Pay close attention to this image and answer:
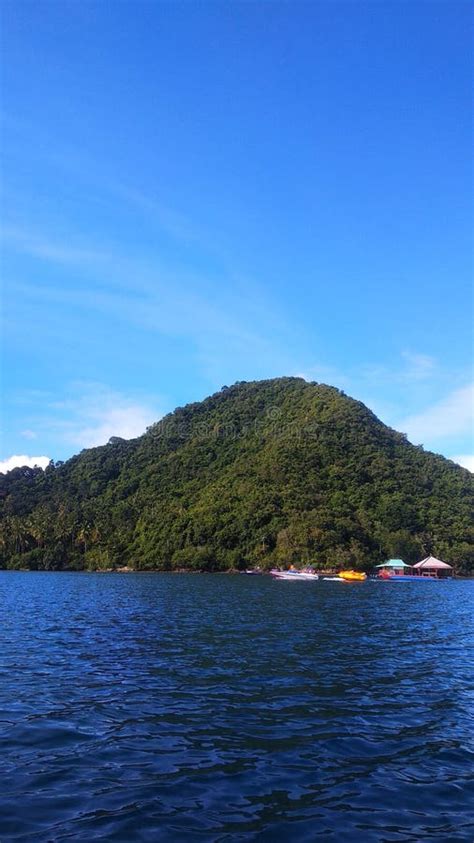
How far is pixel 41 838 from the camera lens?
932 cm

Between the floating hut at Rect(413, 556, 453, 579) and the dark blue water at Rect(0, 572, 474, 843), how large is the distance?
116 meters

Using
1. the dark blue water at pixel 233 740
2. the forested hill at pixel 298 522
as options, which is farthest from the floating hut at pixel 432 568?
the dark blue water at pixel 233 740

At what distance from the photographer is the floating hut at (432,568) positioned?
139 meters

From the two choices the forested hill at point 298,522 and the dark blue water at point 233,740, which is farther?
the forested hill at point 298,522

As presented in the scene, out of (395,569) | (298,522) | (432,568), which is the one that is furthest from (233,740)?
(298,522)

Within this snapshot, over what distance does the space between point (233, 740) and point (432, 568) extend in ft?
464

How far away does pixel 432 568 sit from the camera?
474 ft

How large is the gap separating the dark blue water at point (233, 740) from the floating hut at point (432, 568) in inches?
4550

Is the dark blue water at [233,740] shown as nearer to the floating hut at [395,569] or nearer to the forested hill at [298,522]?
the floating hut at [395,569]

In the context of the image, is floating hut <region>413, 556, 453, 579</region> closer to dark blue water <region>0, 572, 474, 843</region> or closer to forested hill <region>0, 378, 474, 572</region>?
forested hill <region>0, 378, 474, 572</region>

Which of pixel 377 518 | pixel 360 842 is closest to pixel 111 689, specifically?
pixel 360 842

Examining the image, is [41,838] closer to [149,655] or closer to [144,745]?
[144,745]

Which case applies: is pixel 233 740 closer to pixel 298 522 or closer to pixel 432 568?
pixel 432 568

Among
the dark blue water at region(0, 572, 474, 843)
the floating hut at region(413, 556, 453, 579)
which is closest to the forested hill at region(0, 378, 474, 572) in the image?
the floating hut at region(413, 556, 453, 579)
